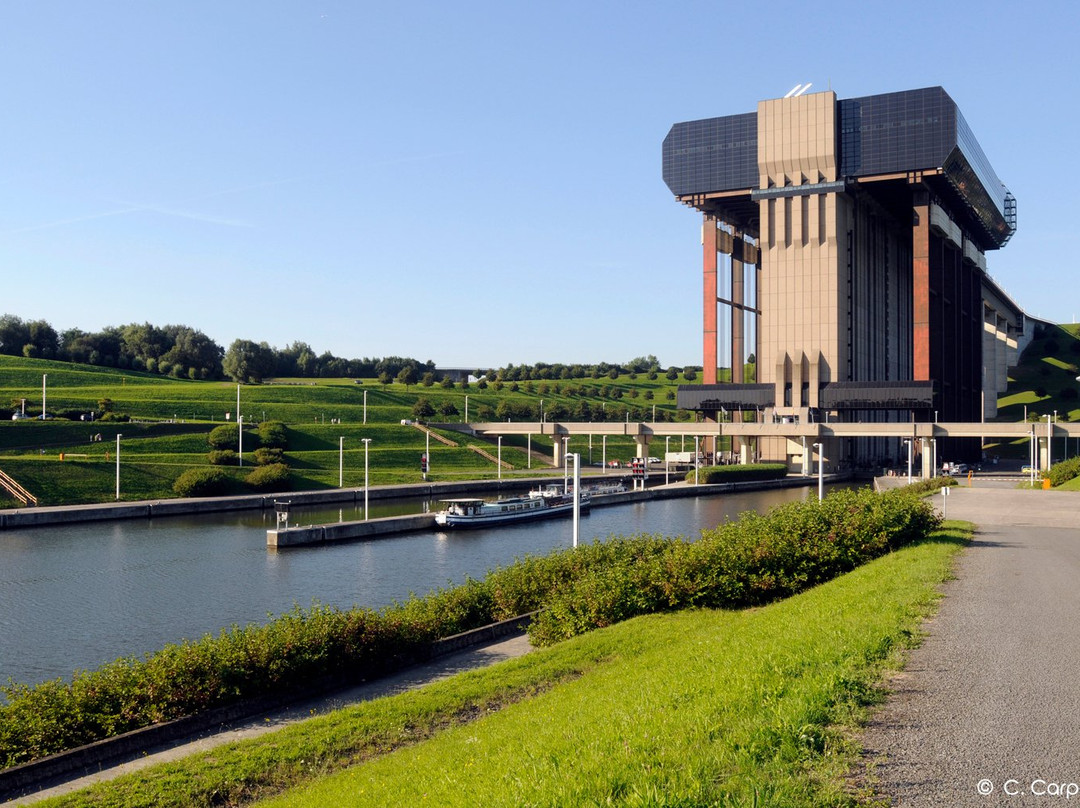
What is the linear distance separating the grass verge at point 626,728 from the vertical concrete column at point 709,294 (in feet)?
383

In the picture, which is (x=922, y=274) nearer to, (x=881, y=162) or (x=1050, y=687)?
(x=881, y=162)

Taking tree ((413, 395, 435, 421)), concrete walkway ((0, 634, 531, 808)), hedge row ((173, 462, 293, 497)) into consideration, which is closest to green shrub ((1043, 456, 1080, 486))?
concrete walkway ((0, 634, 531, 808))

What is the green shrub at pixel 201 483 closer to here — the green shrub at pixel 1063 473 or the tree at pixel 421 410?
the tree at pixel 421 410

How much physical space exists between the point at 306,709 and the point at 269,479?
6704 centimetres

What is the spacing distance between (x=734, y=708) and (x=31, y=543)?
56.9 meters

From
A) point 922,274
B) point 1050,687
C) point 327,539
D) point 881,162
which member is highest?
point 881,162

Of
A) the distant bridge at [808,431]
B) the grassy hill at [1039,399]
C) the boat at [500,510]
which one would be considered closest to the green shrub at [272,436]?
the distant bridge at [808,431]

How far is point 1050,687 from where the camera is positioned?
13.7m

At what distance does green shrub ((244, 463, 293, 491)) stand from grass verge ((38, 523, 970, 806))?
66822mm

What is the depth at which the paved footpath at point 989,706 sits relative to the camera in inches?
388

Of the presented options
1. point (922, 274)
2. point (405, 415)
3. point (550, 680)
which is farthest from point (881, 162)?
point (550, 680)

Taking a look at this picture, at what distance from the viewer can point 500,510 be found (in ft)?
237

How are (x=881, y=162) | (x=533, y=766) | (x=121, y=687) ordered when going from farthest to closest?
(x=881, y=162) → (x=121, y=687) → (x=533, y=766)

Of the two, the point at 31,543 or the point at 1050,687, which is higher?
the point at 1050,687
